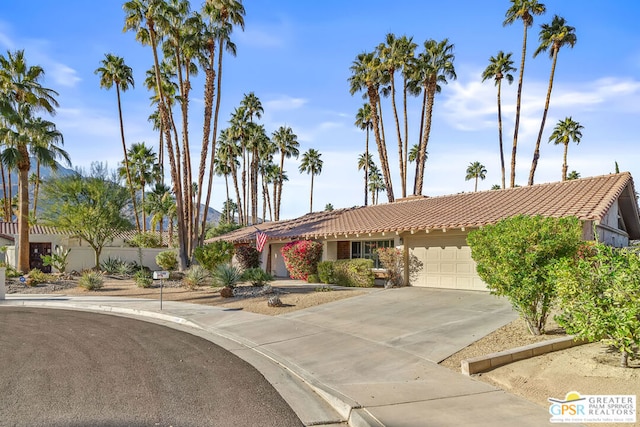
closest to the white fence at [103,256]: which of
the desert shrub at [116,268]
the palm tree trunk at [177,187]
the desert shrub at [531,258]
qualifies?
the desert shrub at [116,268]

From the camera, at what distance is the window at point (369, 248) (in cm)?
2069

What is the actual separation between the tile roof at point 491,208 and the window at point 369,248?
0.85m

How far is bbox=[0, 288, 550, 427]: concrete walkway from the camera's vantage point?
17.9 feet

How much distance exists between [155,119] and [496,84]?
34.8m

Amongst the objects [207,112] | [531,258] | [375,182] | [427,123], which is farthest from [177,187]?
[375,182]

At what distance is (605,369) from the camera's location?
Answer: 20.5 feet

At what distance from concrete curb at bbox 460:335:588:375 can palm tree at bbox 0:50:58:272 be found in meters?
28.0

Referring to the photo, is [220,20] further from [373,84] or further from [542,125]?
[542,125]

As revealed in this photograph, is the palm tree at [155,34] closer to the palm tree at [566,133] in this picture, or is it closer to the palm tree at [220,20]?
the palm tree at [220,20]

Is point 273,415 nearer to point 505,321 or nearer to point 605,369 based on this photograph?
point 605,369

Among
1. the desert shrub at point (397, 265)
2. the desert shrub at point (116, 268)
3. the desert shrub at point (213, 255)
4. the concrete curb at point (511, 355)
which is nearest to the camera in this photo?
the concrete curb at point (511, 355)

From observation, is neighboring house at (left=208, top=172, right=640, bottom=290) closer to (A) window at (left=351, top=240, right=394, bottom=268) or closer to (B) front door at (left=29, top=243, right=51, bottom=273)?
(A) window at (left=351, top=240, right=394, bottom=268)

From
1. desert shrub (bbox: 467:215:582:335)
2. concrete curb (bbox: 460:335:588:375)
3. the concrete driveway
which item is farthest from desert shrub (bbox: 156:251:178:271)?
concrete curb (bbox: 460:335:588:375)

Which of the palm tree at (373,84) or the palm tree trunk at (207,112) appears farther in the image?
the palm tree at (373,84)
